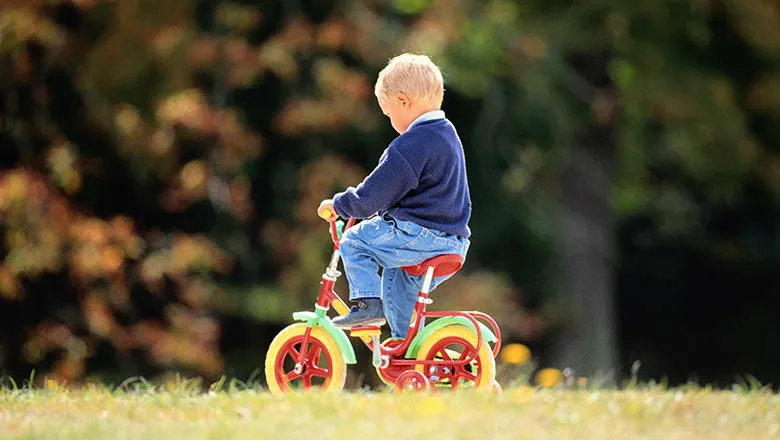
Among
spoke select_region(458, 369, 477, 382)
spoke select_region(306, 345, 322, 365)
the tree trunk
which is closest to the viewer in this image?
spoke select_region(458, 369, 477, 382)

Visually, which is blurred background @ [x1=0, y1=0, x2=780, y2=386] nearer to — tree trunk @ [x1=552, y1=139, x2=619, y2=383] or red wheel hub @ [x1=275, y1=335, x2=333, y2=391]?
tree trunk @ [x1=552, y1=139, x2=619, y2=383]

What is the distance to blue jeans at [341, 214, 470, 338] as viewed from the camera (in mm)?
5434

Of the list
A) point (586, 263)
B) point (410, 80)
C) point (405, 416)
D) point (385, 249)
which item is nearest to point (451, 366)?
point (385, 249)

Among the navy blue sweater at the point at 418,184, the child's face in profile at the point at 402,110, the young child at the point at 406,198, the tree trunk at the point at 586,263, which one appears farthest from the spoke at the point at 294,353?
the tree trunk at the point at 586,263

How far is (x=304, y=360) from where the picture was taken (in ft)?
18.7

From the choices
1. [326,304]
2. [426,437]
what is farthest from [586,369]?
[426,437]

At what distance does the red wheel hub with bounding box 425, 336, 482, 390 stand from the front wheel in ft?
1.35

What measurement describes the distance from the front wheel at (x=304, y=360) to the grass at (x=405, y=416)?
0.52ft

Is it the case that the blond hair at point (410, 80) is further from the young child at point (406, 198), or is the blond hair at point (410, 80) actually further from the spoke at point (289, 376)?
→ the spoke at point (289, 376)

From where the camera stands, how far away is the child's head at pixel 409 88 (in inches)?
218

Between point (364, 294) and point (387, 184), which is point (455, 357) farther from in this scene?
point (387, 184)

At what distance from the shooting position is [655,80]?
1270cm

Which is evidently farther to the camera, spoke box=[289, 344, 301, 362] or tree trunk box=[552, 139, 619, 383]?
tree trunk box=[552, 139, 619, 383]

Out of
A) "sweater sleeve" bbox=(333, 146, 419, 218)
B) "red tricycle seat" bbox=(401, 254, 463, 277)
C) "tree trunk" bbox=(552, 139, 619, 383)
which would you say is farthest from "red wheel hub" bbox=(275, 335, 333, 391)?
"tree trunk" bbox=(552, 139, 619, 383)
